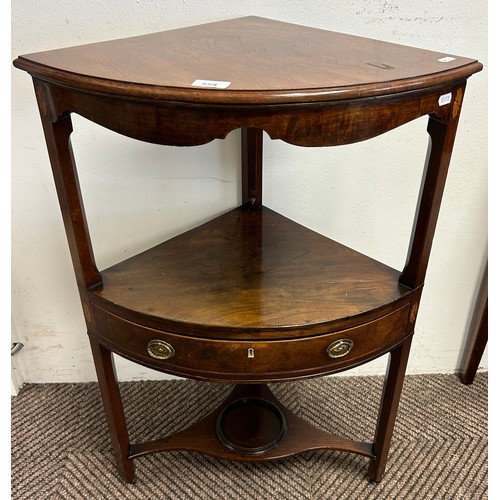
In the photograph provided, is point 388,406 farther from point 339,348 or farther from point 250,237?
point 250,237

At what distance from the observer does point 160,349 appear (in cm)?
83

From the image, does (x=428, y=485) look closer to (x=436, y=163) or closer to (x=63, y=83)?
(x=436, y=163)

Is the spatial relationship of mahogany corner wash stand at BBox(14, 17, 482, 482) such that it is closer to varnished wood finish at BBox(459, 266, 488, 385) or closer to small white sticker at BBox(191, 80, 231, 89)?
small white sticker at BBox(191, 80, 231, 89)

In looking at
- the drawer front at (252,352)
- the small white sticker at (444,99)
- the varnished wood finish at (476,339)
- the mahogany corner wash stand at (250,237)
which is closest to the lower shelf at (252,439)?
the mahogany corner wash stand at (250,237)

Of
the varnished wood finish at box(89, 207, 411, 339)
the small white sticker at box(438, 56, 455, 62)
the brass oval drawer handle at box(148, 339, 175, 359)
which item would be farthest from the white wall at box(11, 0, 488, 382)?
the brass oval drawer handle at box(148, 339, 175, 359)

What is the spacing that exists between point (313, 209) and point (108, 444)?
0.70 m

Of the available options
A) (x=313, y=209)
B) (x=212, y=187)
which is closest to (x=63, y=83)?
(x=212, y=187)

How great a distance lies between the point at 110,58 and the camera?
2.34 feet

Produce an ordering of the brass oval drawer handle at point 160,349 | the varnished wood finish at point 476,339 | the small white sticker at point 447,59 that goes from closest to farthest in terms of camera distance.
A: 1. the small white sticker at point 447,59
2. the brass oval drawer handle at point 160,349
3. the varnished wood finish at point 476,339

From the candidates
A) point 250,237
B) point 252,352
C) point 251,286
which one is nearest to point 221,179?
point 250,237

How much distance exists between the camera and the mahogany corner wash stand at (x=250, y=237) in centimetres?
63

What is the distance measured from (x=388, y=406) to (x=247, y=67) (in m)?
0.67

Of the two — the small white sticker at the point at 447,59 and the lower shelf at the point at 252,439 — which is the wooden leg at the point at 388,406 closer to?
the lower shelf at the point at 252,439

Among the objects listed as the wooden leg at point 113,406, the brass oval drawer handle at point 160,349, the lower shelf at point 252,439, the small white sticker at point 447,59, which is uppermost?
the small white sticker at point 447,59
